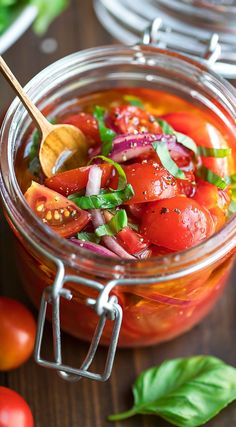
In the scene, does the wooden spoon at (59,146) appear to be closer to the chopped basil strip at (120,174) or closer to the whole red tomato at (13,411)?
the chopped basil strip at (120,174)

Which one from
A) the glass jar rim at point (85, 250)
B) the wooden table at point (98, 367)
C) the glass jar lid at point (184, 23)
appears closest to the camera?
the glass jar rim at point (85, 250)

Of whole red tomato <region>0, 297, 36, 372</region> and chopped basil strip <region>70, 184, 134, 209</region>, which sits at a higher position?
chopped basil strip <region>70, 184, 134, 209</region>

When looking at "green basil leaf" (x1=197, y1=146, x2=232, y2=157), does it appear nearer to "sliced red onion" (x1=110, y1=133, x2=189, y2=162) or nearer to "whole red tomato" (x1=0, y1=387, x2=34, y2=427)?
"sliced red onion" (x1=110, y1=133, x2=189, y2=162)

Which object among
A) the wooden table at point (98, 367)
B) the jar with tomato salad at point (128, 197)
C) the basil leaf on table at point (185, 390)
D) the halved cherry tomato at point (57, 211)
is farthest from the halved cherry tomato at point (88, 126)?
the basil leaf on table at point (185, 390)

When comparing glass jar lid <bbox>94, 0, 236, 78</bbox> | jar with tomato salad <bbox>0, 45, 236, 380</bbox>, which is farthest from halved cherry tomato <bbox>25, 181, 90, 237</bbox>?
glass jar lid <bbox>94, 0, 236, 78</bbox>

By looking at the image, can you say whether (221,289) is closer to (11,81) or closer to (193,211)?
(193,211)

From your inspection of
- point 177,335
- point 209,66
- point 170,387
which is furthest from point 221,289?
point 209,66

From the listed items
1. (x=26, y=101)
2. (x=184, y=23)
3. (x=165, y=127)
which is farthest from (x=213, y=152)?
(x=184, y=23)
